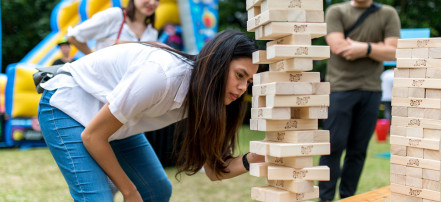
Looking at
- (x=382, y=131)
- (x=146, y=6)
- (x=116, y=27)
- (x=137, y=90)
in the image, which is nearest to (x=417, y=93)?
(x=137, y=90)

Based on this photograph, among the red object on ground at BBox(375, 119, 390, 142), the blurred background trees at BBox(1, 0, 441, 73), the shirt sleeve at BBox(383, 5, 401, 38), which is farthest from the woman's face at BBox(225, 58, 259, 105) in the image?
the blurred background trees at BBox(1, 0, 441, 73)

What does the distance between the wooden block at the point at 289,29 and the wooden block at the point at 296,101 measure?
9.6 inches

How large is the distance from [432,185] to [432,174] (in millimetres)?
51

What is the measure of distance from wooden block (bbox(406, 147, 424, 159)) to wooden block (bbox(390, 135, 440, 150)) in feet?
0.07

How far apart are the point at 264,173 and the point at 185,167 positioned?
0.51m

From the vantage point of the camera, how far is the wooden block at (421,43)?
2002 mm

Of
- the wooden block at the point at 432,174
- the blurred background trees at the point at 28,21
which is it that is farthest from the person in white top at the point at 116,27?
the blurred background trees at the point at 28,21

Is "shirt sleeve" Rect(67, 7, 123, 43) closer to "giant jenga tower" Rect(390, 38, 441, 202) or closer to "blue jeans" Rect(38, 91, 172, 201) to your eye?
"blue jeans" Rect(38, 91, 172, 201)

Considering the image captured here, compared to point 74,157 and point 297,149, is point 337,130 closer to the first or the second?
point 297,149

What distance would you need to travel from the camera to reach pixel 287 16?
70.7 inches

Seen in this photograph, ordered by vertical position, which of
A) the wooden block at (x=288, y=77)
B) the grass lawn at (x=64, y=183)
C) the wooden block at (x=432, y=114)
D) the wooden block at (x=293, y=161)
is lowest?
the grass lawn at (x=64, y=183)

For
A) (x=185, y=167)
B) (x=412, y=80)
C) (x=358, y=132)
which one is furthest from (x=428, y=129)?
(x=358, y=132)

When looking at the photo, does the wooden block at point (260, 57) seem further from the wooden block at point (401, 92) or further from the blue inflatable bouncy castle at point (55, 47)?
the blue inflatable bouncy castle at point (55, 47)

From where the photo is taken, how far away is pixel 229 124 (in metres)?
2.36
